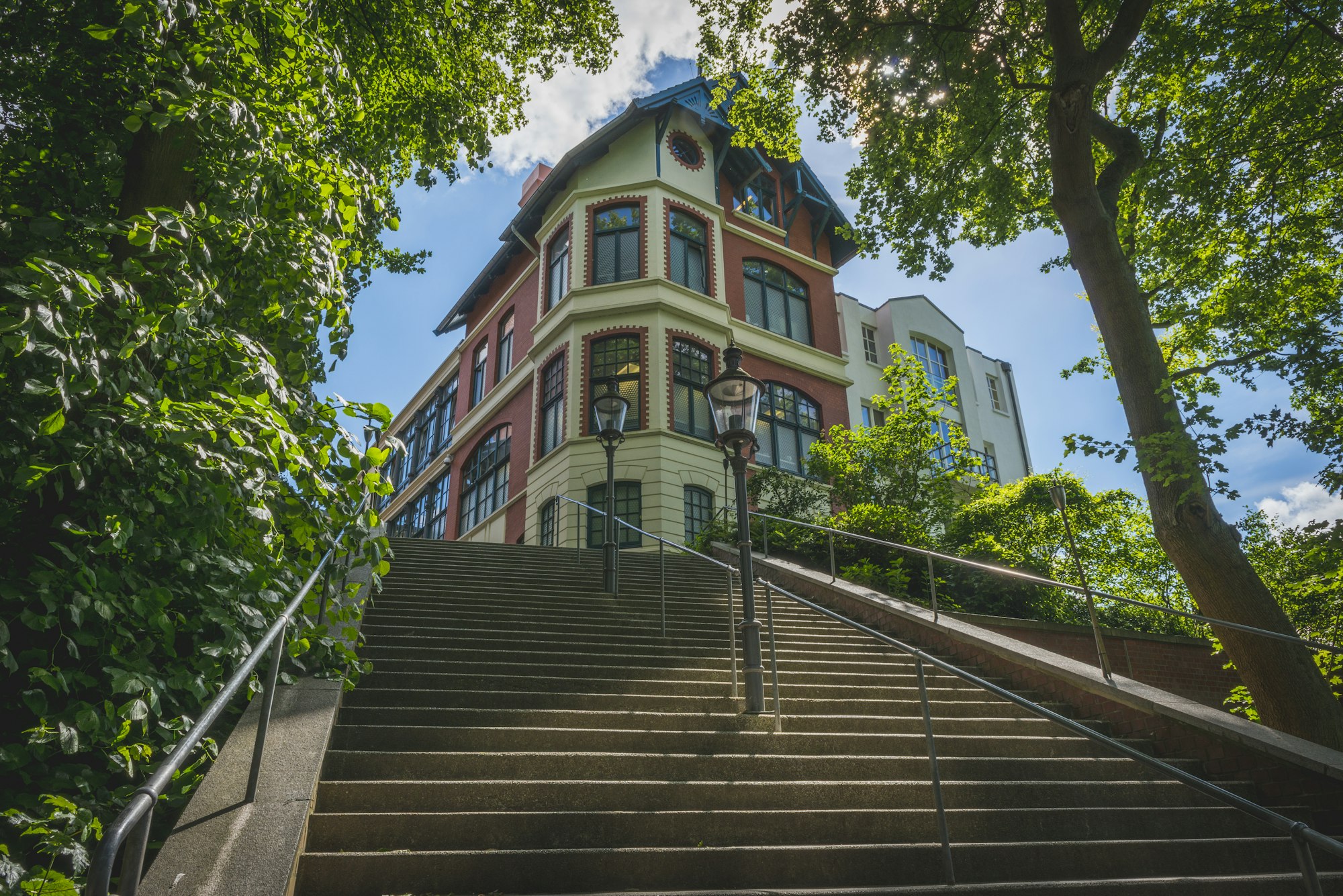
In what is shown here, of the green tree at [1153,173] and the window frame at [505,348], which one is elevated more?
the window frame at [505,348]

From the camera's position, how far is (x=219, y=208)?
424cm

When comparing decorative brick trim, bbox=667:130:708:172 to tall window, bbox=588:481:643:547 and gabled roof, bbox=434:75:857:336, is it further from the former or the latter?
tall window, bbox=588:481:643:547

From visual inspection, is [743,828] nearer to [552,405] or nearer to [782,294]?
[552,405]

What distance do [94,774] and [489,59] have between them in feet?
35.0

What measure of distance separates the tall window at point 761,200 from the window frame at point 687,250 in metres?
2.41

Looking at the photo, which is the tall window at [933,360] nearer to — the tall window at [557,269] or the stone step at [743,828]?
the tall window at [557,269]

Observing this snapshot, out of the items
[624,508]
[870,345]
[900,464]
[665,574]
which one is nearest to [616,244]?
[624,508]

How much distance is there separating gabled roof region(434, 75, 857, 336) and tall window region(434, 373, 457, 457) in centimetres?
481

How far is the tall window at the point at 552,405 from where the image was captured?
20.1 metres

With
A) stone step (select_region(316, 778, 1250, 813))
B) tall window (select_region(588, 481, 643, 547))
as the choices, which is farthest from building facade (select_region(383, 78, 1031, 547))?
stone step (select_region(316, 778, 1250, 813))

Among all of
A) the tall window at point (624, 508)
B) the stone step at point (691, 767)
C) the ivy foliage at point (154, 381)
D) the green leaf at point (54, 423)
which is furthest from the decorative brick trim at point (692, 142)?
the green leaf at point (54, 423)

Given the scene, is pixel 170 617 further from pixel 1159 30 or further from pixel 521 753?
pixel 1159 30

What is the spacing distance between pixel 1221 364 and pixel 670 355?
11.8 metres

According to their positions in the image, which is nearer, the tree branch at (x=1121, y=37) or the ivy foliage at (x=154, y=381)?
the ivy foliage at (x=154, y=381)
